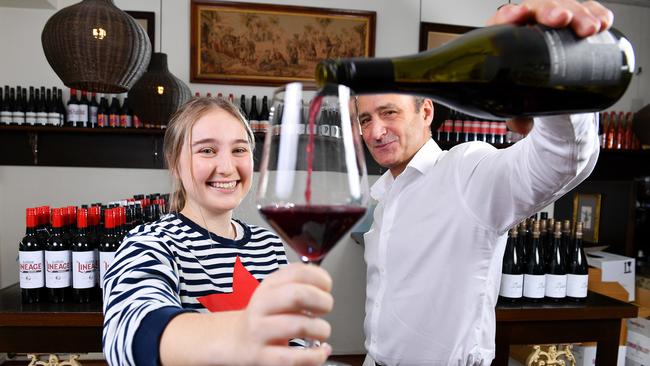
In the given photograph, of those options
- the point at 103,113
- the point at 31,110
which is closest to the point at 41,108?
the point at 31,110

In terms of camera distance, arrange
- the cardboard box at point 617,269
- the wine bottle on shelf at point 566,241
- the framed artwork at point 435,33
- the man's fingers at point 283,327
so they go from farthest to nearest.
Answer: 1. the framed artwork at point 435,33
2. the cardboard box at point 617,269
3. the wine bottle on shelf at point 566,241
4. the man's fingers at point 283,327

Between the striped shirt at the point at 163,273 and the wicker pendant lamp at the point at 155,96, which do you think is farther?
the wicker pendant lamp at the point at 155,96

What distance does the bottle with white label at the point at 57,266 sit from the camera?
5.97 ft

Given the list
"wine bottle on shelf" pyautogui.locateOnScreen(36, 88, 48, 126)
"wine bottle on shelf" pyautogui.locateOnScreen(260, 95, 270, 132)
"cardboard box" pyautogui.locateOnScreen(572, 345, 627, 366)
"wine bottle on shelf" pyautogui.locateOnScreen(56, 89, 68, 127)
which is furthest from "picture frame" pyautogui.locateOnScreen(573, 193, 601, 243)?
"wine bottle on shelf" pyautogui.locateOnScreen(36, 88, 48, 126)

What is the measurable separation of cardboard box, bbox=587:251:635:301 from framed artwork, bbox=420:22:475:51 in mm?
1974

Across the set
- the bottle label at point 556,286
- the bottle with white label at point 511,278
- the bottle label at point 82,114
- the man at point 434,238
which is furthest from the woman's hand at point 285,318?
the bottle label at point 82,114

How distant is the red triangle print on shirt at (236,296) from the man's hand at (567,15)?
614 millimetres

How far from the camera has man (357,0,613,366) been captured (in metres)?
1.13

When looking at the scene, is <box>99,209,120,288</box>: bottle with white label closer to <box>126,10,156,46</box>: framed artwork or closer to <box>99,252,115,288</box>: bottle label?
<box>99,252,115,288</box>: bottle label

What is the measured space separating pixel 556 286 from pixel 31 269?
2.35 m

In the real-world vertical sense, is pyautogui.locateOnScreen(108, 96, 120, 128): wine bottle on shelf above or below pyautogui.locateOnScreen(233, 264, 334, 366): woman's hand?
above

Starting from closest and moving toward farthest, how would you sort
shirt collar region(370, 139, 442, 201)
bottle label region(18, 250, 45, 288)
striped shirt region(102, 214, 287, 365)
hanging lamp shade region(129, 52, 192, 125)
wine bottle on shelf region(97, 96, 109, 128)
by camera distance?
striped shirt region(102, 214, 287, 365), shirt collar region(370, 139, 442, 201), bottle label region(18, 250, 45, 288), hanging lamp shade region(129, 52, 192, 125), wine bottle on shelf region(97, 96, 109, 128)

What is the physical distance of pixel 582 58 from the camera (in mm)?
574

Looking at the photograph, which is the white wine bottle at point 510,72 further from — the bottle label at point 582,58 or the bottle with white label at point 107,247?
the bottle with white label at point 107,247
